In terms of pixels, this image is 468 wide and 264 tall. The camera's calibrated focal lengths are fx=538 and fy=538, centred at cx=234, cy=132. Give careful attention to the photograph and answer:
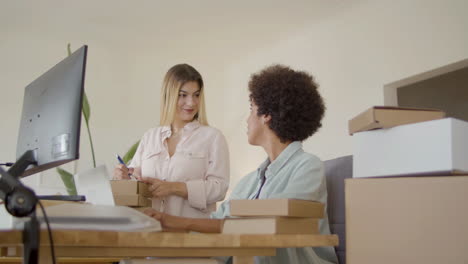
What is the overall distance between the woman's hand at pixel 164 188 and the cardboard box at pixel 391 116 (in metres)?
0.98

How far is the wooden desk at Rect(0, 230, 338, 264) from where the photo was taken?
86 centimetres

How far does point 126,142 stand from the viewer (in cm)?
548

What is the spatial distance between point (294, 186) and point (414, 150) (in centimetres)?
36

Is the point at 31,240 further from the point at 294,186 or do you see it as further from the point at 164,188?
the point at 164,188

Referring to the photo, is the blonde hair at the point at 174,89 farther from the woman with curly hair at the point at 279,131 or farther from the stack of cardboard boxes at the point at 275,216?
the stack of cardboard boxes at the point at 275,216

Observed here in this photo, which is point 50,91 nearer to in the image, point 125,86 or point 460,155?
point 460,155

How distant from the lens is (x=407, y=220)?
1.15 metres

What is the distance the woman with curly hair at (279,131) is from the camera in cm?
161

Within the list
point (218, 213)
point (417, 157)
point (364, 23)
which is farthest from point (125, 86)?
point (417, 157)

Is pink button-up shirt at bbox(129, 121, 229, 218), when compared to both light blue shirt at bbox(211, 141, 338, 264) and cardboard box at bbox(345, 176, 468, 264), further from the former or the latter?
cardboard box at bbox(345, 176, 468, 264)

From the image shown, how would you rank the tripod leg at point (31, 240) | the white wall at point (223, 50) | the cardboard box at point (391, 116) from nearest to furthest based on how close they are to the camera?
1. the tripod leg at point (31, 240)
2. the cardboard box at point (391, 116)
3. the white wall at point (223, 50)

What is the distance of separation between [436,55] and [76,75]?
3046 mm

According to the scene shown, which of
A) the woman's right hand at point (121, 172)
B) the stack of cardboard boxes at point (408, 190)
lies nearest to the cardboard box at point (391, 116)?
the stack of cardboard boxes at point (408, 190)

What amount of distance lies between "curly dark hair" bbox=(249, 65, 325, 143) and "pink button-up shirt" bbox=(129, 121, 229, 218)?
51 centimetres
